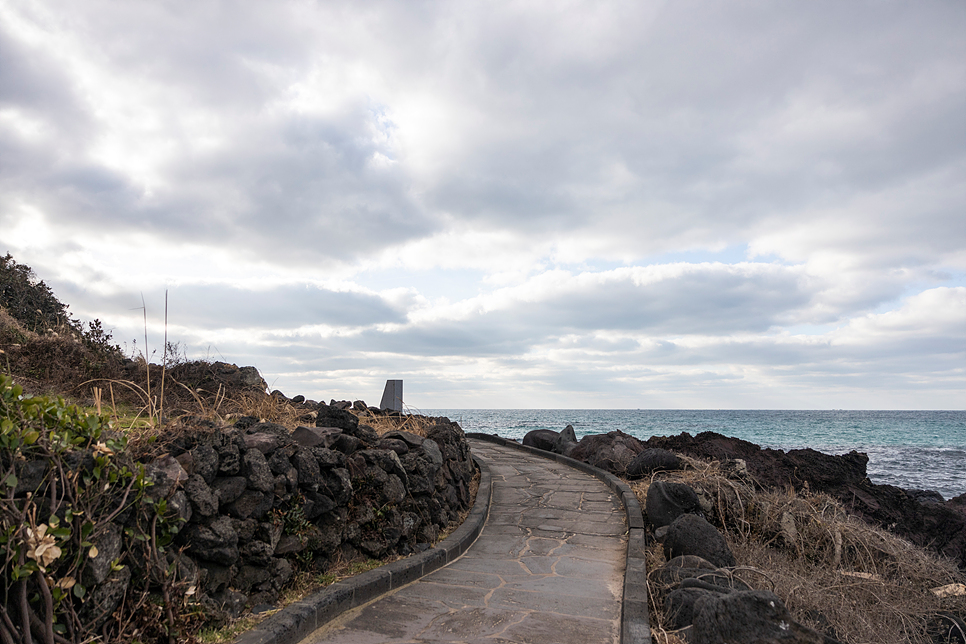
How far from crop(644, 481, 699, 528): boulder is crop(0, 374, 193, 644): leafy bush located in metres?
5.84

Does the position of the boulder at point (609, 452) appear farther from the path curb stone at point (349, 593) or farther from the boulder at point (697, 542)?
the path curb stone at point (349, 593)

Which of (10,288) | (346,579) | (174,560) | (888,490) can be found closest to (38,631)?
(174,560)

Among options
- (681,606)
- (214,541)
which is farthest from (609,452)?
(214,541)

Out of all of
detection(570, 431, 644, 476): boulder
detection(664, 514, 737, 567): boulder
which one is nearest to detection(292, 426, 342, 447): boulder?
detection(664, 514, 737, 567): boulder

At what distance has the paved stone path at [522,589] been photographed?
439cm

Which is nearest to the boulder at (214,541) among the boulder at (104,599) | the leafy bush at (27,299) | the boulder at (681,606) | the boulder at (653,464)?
the boulder at (104,599)

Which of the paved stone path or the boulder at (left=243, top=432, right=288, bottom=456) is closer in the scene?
the paved stone path

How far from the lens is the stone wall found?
403cm

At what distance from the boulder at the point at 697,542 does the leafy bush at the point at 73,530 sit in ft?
16.3

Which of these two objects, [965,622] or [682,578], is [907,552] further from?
[682,578]

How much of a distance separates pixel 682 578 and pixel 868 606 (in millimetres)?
2380

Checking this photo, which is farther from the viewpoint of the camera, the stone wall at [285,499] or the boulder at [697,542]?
the boulder at [697,542]

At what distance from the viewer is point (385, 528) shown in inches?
226

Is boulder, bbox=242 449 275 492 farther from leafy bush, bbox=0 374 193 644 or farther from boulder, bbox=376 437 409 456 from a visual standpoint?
boulder, bbox=376 437 409 456
